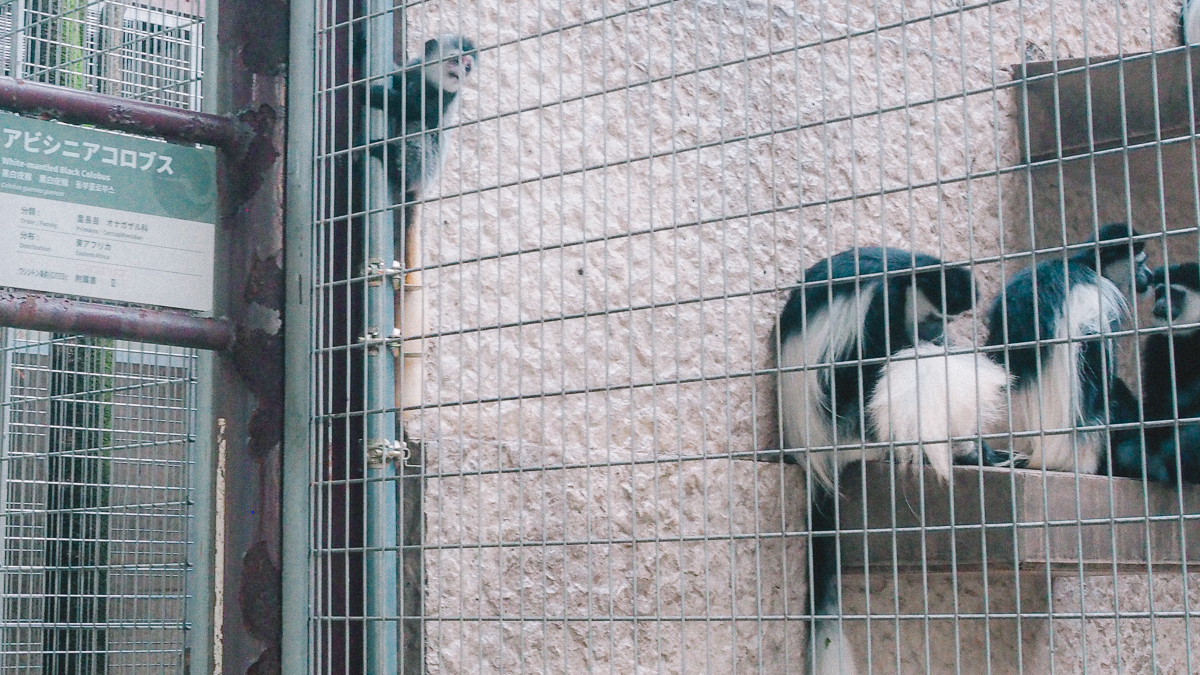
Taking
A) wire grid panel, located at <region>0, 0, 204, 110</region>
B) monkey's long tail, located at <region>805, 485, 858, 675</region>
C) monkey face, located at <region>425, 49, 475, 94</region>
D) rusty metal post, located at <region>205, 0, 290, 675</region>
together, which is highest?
wire grid panel, located at <region>0, 0, 204, 110</region>

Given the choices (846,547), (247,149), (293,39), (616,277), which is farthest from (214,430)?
(846,547)

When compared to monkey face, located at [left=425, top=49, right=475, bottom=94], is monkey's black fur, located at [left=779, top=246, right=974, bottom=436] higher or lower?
lower

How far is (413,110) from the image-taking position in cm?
164

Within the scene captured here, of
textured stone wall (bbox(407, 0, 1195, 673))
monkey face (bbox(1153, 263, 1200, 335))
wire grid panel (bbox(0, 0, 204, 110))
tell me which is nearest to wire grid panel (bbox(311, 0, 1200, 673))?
textured stone wall (bbox(407, 0, 1195, 673))

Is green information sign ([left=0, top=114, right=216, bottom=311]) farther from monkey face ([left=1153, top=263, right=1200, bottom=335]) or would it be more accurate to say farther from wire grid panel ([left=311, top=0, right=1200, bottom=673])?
monkey face ([left=1153, top=263, right=1200, bottom=335])

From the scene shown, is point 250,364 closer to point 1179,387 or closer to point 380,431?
point 380,431

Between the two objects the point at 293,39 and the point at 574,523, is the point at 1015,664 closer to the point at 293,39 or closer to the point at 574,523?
the point at 574,523

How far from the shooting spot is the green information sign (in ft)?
4.51

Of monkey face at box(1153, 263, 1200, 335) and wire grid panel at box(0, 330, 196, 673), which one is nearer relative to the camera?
wire grid panel at box(0, 330, 196, 673)

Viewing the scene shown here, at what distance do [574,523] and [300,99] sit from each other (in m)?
1.39

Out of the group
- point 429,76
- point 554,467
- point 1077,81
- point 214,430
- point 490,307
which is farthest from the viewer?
point 1077,81

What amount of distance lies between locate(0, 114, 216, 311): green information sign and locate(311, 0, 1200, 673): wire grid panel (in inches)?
6.2

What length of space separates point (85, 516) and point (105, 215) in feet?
4.96

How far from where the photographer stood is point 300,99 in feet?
5.13
